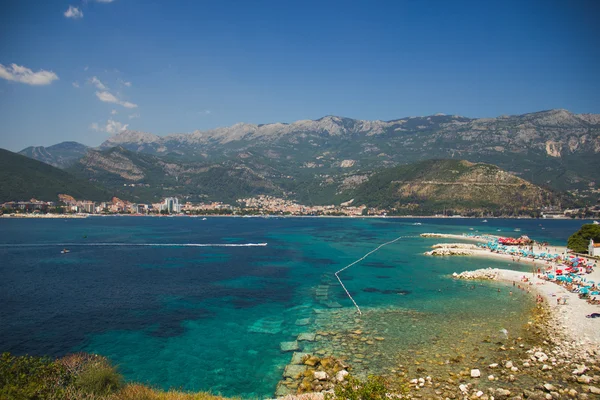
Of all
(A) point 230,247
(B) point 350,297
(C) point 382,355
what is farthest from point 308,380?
(A) point 230,247

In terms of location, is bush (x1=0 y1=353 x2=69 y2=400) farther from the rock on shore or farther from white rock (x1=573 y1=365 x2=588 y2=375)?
the rock on shore

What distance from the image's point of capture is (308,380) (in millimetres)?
16188

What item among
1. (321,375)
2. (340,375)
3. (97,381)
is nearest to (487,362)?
(340,375)

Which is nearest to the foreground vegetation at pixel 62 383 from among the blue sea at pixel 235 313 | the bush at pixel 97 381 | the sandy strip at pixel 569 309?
the bush at pixel 97 381

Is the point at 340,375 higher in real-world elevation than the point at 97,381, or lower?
lower

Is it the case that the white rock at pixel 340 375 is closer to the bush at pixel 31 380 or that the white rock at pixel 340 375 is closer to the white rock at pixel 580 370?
the white rock at pixel 580 370

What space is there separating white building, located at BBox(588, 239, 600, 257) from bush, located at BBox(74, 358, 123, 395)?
187 ft

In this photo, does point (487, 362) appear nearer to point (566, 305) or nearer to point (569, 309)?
point (569, 309)

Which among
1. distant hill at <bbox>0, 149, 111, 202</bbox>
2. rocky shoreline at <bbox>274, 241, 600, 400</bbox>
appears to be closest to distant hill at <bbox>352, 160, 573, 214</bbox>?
rocky shoreline at <bbox>274, 241, 600, 400</bbox>

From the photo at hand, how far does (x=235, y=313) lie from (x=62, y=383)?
52.4 feet

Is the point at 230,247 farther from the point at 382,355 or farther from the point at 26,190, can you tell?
the point at 26,190

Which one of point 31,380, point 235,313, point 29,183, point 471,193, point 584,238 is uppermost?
point 29,183

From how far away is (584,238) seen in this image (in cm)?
5341

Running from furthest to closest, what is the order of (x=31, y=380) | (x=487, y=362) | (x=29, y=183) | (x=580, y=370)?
(x=29, y=183)
(x=487, y=362)
(x=580, y=370)
(x=31, y=380)
